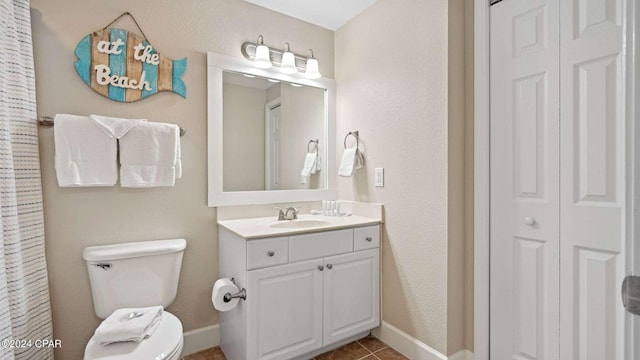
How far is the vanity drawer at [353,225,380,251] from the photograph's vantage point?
1.96m

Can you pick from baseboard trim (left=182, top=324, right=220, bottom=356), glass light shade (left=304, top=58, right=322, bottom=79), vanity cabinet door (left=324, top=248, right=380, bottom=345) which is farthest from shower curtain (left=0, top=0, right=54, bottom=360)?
glass light shade (left=304, top=58, right=322, bottom=79)

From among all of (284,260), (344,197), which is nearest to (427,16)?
(344,197)

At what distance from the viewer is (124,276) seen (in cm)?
157

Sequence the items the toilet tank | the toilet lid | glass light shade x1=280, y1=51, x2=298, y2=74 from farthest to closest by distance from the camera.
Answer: glass light shade x1=280, y1=51, x2=298, y2=74 → the toilet tank → the toilet lid

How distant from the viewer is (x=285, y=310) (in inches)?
66.5

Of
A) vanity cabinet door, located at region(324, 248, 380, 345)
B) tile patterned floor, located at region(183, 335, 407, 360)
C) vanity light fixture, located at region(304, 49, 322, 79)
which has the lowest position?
tile patterned floor, located at region(183, 335, 407, 360)

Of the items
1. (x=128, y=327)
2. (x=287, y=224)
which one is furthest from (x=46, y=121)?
(x=287, y=224)

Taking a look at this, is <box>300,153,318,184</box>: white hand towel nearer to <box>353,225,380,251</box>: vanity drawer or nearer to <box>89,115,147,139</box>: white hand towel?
<box>353,225,380,251</box>: vanity drawer

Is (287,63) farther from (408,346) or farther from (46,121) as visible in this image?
(408,346)

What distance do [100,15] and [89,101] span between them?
49cm

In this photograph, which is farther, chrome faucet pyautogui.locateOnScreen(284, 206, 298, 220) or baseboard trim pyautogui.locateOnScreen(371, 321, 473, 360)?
chrome faucet pyautogui.locateOnScreen(284, 206, 298, 220)

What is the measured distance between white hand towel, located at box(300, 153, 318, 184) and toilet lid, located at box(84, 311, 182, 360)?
1.37 meters

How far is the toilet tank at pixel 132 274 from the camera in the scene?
1530 millimetres

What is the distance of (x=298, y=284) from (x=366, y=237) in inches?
22.2
